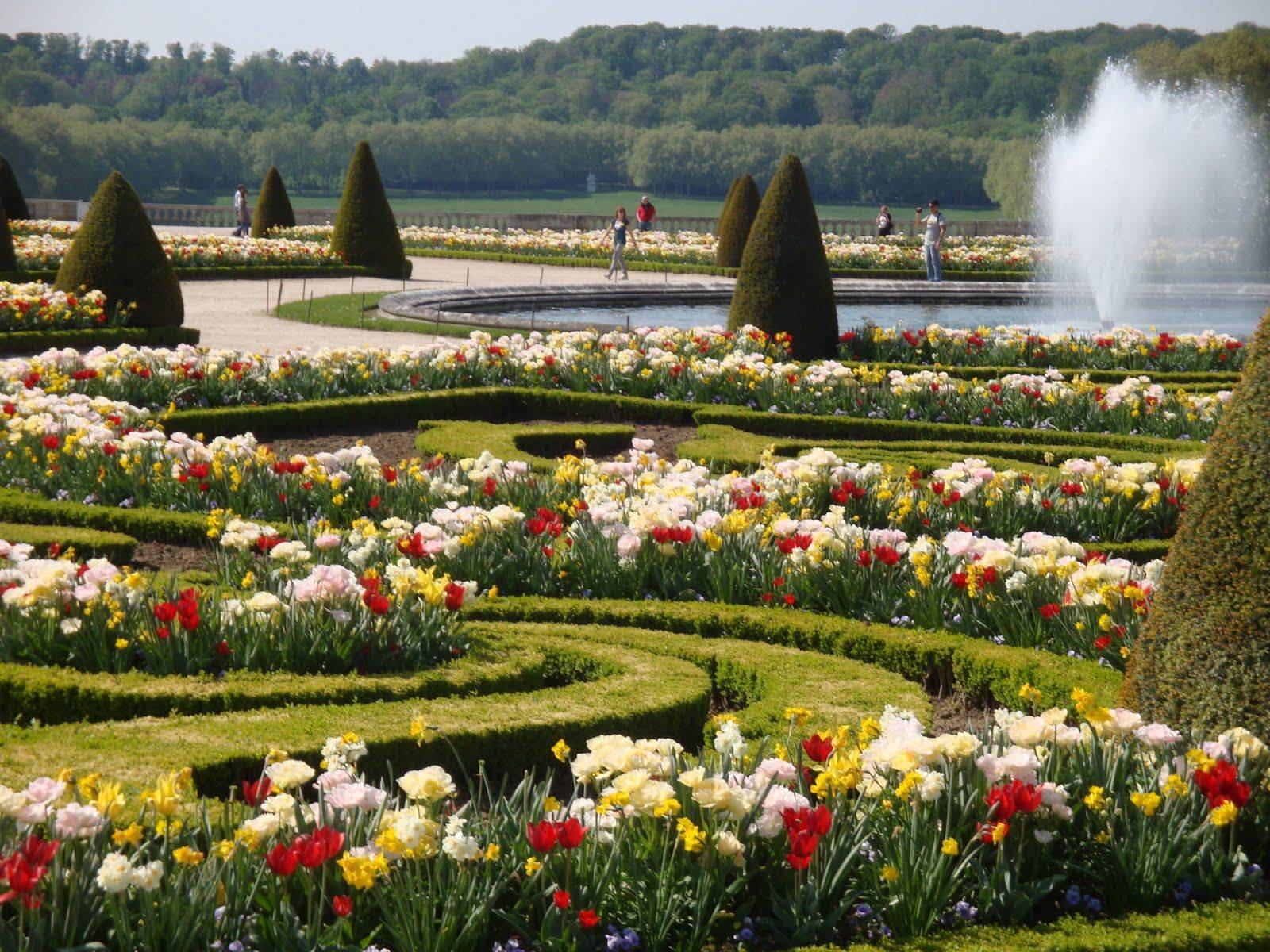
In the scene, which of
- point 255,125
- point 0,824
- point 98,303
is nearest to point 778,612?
point 0,824

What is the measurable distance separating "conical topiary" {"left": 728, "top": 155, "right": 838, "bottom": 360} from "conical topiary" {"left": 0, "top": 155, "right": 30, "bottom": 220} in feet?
69.5

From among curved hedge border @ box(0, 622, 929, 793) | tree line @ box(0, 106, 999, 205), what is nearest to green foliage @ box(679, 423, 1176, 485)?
curved hedge border @ box(0, 622, 929, 793)

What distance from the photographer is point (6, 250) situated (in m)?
21.0

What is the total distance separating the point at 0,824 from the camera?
3.21 meters

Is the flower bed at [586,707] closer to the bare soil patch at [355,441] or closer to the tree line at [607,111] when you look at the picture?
the bare soil patch at [355,441]

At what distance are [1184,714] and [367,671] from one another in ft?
9.62

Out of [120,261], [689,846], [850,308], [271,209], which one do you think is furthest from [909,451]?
[271,209]

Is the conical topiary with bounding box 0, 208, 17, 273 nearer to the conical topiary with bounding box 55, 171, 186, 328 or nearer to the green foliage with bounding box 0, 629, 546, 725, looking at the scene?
the conical topiary with bounding box 55, 171, 186, 328

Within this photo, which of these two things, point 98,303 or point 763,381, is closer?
point 763,381

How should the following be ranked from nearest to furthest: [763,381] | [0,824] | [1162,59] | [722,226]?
[0,824] < [763,381] < [722,226] < [1162,59]

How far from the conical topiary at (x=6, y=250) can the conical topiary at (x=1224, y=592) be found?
19.9 m

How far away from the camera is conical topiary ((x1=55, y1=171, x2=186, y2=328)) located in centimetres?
1725

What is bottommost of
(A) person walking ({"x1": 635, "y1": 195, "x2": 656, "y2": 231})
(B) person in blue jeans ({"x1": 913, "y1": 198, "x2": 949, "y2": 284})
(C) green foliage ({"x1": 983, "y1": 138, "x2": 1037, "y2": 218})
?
(B) person in blue jeans ({"x1": 913, "y1": 198, "x2": 949, "y2": 284})

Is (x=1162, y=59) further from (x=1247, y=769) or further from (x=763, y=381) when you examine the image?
(x=1247, y=769)
